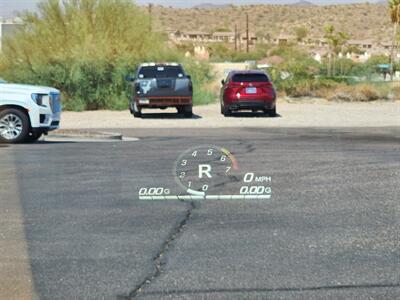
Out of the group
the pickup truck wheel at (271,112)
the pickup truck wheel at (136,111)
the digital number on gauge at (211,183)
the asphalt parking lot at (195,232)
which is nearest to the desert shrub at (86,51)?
the pickup truck wheel at (136,111)

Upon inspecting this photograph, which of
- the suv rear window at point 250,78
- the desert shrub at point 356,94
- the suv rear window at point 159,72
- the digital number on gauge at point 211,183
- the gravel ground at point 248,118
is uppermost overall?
the digital number on gauge at point 211,183

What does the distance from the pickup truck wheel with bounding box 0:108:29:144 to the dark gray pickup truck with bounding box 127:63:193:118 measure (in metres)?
10.7

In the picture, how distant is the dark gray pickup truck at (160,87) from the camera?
101 feet

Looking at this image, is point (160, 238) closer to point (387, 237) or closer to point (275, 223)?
point (275, 223)

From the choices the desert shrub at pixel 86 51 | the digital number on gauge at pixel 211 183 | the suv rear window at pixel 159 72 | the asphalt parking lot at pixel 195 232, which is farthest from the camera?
the desert shrub at pixel 86 51

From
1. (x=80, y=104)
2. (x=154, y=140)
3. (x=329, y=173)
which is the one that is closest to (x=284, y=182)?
(x=329, y=173)

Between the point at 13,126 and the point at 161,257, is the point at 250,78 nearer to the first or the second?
the point at 13,126

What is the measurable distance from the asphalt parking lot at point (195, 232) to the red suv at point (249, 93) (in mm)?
14751

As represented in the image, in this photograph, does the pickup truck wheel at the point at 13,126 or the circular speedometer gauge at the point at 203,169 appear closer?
the circular speedometer gauge at the point at 203,169

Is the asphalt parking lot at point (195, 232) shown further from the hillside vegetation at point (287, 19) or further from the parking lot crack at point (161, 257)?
the hillside vegetation at point (287, 19)

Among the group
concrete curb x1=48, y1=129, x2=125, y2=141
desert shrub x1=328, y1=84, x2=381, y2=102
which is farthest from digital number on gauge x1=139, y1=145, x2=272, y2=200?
desert shrub x1=328, y1=84, x2=381, y2=102

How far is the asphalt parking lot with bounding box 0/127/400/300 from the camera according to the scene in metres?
7.34

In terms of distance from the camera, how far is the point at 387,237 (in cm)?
935

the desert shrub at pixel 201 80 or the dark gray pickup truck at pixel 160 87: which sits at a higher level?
the dark gray pickup truck at pixel 160 87
